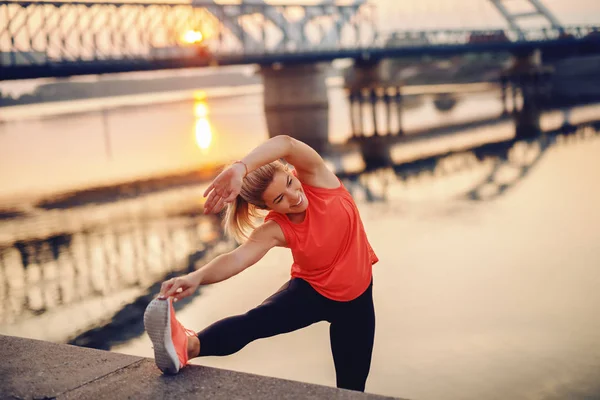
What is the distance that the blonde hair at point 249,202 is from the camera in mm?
3316

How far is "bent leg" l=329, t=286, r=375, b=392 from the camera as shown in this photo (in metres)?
3.62

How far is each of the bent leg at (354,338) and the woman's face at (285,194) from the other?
0.57m

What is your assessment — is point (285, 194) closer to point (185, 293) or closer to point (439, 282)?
point (185, 293)

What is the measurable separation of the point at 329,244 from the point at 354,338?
0.50 metres

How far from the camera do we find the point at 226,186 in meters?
3.12

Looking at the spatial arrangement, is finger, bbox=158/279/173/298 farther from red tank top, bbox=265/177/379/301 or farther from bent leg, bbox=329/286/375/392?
bent leg, bbox=329/286/375/392

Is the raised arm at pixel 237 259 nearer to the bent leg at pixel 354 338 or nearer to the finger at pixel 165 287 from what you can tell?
the finger at pixel 165 287

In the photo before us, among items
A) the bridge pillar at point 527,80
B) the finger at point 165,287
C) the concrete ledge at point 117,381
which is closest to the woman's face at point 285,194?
the finger at point 165,287

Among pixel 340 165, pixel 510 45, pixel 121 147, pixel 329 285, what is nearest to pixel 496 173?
pixel 340 165

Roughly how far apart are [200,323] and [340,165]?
12.7 metres

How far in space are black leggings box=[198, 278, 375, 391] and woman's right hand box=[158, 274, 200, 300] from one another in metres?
0.25

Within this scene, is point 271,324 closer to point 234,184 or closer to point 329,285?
point 329,285

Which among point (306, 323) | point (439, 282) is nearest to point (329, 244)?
point (306, 323)

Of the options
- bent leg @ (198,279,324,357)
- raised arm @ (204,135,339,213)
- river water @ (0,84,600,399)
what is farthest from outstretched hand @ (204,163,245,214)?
river water @ (0,84,600,399)
